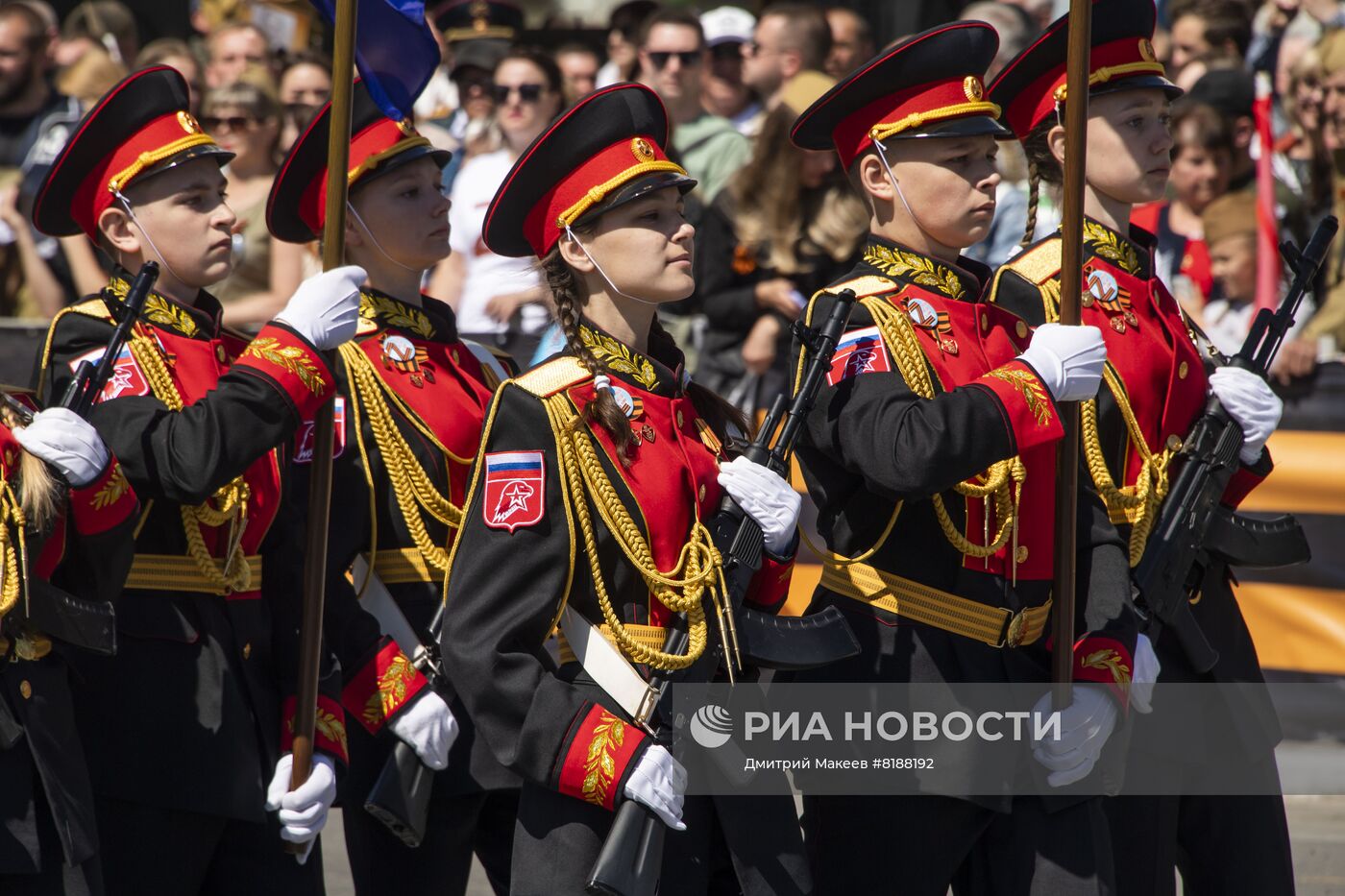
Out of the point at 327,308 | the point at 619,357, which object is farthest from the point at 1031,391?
the point at 327,308

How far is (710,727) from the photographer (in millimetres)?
3699

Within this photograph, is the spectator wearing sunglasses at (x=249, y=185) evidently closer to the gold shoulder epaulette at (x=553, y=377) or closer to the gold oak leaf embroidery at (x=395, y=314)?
the gold oak leaf embroidery at (x=395, y=314)

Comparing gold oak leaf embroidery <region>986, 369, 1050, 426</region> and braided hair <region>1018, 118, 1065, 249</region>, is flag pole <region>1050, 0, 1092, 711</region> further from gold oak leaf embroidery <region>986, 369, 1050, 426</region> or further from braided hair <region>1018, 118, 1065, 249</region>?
braided hair <region>1018, 118, 1065, 249</region>

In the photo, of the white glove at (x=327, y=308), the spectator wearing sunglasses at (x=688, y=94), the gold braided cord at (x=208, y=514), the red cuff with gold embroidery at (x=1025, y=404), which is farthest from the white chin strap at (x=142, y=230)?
the spectator wearing sunglasses at (x=688, y=94)

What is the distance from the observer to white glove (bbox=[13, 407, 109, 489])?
3.75 m

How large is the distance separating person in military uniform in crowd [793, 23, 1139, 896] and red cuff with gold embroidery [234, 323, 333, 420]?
995mm

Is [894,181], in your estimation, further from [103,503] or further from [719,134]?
[719,134]

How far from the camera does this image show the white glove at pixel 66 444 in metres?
3.75

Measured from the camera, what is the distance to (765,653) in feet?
12.3

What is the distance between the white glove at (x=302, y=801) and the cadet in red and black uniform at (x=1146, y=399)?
1.70 metres

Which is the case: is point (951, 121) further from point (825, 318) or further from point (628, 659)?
point (628, 659)

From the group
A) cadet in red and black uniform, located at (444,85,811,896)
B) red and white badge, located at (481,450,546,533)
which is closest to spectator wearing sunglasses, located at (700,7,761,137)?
cadet in red and black uniform, located at (444,85,811,896)

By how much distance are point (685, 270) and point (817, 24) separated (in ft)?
15.4

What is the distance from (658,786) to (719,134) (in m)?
5.03
